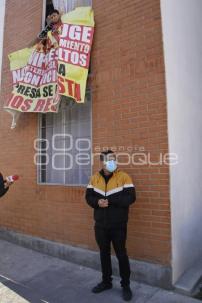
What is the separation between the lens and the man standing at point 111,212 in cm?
389

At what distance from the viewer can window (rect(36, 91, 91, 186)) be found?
5.39m

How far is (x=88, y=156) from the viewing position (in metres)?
5.27

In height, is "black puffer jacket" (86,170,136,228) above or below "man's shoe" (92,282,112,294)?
above

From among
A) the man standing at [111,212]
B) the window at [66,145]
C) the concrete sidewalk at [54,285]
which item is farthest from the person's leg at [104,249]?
the window at [66,145]

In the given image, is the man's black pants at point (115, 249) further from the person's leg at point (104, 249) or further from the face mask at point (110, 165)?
the face mask at point (110, 165)

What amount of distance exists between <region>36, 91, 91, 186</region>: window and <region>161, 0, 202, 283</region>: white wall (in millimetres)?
1526

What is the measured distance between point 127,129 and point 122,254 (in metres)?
1.72

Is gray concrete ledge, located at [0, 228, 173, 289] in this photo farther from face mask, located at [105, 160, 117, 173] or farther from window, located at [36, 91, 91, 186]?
face mask, located at [105, 160, 117, 173]

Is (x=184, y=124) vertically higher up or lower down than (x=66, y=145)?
higher up

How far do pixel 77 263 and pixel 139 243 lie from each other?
1.24 m

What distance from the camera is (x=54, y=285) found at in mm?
4348

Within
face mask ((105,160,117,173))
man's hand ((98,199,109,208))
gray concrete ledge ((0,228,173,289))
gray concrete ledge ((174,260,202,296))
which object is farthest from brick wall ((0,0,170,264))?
man's hand ((98,199,109,208))

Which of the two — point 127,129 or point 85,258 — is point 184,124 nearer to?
point 127,129

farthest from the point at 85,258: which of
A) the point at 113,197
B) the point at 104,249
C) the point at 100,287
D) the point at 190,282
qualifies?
the point at 190,282
